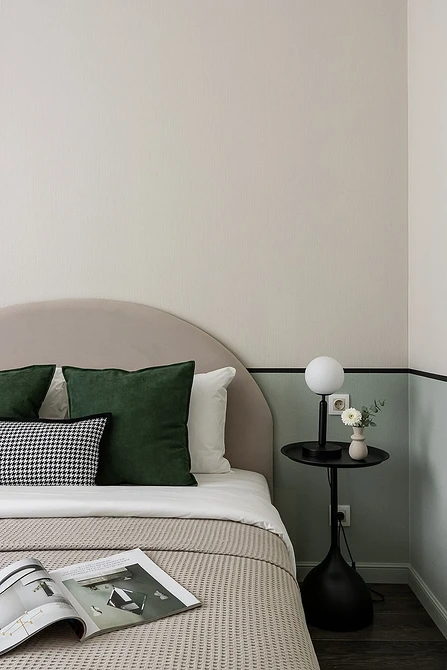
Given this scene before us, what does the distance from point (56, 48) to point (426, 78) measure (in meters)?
1.57

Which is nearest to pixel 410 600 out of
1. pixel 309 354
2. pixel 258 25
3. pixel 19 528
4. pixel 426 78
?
pixel 309 354

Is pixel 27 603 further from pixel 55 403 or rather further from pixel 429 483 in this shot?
pixel 429 483

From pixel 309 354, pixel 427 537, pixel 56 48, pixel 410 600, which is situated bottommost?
pixel 410 600

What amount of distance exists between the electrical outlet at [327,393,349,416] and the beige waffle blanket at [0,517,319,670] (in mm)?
1004

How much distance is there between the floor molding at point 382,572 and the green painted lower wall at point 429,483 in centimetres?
6

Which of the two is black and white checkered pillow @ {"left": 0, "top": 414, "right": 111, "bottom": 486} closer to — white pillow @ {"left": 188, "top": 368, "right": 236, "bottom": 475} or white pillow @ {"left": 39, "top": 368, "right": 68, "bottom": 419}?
white pillow @ {"left": 39, "top": 368, "right": 68, "bottom": 419}

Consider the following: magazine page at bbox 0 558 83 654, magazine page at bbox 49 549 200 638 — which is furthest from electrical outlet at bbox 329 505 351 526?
magazine page at bbox 0 558 83 654

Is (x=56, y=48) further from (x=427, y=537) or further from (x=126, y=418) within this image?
(x=427, y=537)

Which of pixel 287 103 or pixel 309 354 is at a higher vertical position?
pixel 287 103

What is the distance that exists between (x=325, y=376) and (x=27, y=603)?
155cm

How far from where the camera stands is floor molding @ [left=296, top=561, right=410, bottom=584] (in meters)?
2.81

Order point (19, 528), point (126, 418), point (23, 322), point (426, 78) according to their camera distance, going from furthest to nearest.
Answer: point (23, 322)
point (426, 78)
point (126, 418)
point (19, 528)

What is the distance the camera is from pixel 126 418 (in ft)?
7.84

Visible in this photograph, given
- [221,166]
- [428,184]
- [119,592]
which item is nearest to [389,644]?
[119,592]
